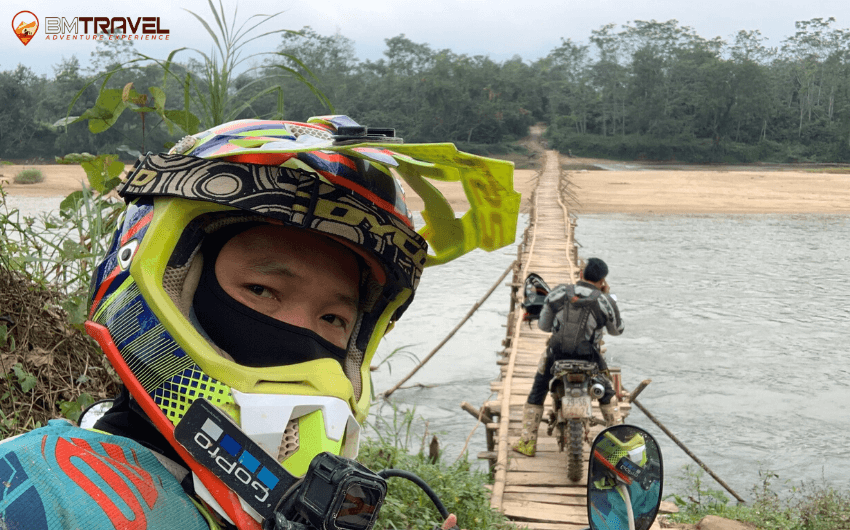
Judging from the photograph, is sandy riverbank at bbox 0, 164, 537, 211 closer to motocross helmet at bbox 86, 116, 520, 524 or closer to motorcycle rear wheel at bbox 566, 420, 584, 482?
motorcycle rear wheel at bbox 566, 420, 584, 482

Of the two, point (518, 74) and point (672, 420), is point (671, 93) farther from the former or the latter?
point (672, 420)

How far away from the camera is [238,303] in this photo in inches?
54.6

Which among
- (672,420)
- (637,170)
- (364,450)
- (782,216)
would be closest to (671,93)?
(637,170)

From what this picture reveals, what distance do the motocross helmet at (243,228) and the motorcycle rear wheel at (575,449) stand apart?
5287mm

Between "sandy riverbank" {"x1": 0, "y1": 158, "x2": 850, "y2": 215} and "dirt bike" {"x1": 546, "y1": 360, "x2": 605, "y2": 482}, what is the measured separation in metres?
26.7

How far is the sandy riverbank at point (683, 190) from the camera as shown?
39.0 metres

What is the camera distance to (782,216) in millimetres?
39844

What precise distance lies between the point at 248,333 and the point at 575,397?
5.59m

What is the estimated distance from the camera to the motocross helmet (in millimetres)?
1262

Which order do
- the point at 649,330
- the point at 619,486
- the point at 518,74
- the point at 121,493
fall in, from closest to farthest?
1. the point at 121,493
2. the point at 619,486
3. the point at 649,330
4. the point at 518,74

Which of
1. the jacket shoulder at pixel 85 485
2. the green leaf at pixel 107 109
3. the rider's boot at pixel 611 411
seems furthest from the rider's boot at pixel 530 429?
the jacket shoulder at pixel 85 485

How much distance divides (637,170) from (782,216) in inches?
702

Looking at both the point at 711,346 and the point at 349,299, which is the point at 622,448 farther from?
the point at 711,346

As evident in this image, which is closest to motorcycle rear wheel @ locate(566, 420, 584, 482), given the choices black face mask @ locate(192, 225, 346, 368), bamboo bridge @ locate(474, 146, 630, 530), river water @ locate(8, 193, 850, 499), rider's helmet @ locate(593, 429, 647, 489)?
bamboo bridge @ locate(474, 146, 630, 530)
